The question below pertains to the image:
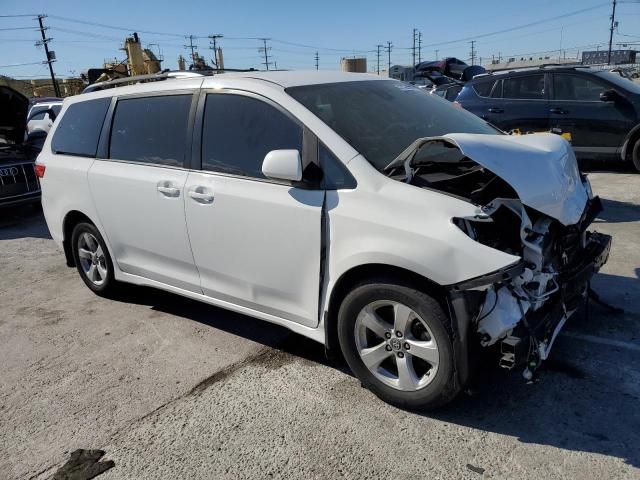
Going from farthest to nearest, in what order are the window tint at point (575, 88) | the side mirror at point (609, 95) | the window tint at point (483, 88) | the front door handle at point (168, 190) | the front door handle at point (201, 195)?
1. the window tint at point (483, 88)
2. the window tint at point (575, 88)
3. the side mirror at point (609, 95)
4. the front door handle at point (168, 190)
5. the front door handle at point (201, 195)

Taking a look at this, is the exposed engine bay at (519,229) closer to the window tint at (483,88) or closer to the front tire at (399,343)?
the front tire at (399,343)

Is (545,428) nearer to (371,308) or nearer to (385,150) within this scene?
(371,308)

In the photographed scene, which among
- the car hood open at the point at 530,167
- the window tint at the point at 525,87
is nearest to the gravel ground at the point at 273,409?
the car hood open at the point at 530,167

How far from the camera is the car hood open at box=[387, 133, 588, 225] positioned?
2701mm

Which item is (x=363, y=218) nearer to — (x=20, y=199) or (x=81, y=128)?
(x=81, y=128)

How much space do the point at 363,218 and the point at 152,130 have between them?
2019 mm

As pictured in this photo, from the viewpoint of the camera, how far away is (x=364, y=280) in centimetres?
288

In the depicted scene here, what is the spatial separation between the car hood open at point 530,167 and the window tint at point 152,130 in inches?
65.3

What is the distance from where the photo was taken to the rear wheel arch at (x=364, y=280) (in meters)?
2.69

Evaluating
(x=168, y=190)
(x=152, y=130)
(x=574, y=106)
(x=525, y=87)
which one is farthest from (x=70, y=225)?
(x=574, y=106)

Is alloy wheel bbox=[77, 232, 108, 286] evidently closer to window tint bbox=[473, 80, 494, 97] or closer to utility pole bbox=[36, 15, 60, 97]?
window tint bbox=[473, 80, 494, 97]

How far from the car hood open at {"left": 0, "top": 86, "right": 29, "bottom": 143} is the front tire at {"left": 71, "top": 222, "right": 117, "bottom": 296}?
200 inches

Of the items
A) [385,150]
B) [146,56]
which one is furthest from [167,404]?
[146,56]

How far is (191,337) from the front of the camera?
404cm
